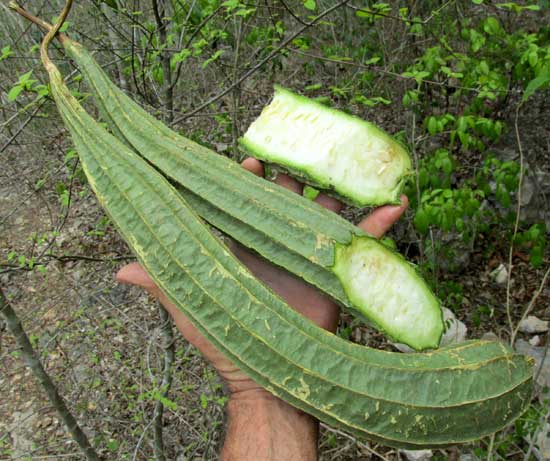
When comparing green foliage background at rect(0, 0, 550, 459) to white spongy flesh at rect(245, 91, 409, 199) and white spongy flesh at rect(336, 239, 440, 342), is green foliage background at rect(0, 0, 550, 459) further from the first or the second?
white spongy flesh at rect(336, 239, 440, 342)

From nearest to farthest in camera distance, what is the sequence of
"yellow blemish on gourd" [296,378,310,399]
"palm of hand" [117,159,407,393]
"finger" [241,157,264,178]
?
"yellow blemish on gourd" [296,378,310,399] < "palm of hand" [117,159,407,393] < "finger" [241,157,264,178]

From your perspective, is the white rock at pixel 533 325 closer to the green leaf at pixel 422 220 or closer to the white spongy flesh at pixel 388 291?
the green leaf at pixel 422 220

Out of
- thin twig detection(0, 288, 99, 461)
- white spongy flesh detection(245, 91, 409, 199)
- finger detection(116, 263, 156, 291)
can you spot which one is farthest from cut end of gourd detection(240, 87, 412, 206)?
thin twig detection(0, 288, 99, 461)

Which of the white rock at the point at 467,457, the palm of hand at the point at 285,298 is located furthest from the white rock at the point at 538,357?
the palm of hand at the point at 285,298

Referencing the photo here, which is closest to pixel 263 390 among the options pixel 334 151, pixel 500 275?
pixel 334 151

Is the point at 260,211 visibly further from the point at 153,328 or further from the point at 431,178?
the point at 153,328

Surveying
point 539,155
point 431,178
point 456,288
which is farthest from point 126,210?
point 539,155
